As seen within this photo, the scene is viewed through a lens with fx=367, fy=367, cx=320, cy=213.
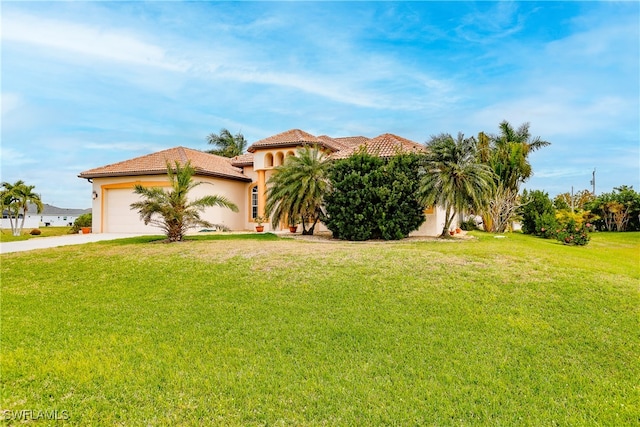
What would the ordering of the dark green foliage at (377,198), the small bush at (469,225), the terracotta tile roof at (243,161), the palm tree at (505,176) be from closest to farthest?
1. the dark green foliage at (377,198)
2. the palm tree at (505,176)
3. the small bush at (469,225)
4. the terracotta tile roof at (243,161)

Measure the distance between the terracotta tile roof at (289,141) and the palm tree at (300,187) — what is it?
4.03m

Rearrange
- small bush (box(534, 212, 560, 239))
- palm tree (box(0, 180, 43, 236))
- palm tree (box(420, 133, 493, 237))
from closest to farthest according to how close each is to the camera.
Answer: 1. palm tree (box(420, 133, 493, 237))
2. small bush (box(534, 212, 560, 239))
3. palm tree (box(0, 180, 43, 236))

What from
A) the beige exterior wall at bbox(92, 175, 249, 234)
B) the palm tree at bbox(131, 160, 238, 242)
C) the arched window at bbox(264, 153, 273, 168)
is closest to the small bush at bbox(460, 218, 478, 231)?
the arched window at bbox(264, 153, 273, 168)

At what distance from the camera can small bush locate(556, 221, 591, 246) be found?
20141 mm

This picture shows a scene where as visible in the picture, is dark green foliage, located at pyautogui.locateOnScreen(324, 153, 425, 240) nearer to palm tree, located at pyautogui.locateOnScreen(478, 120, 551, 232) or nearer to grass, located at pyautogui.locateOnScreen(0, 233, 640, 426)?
grass, located at pyautogui.locateOnScreen(0, 233, 640, 426)

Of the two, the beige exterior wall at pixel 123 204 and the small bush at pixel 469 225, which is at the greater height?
the beige exterior wall at pixel 123 204

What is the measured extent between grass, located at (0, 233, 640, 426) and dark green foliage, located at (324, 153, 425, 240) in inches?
273

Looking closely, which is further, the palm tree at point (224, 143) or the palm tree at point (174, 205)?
the palm tree at point (224, 143)

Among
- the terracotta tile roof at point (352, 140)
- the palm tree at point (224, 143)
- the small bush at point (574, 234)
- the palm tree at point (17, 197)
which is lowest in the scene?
the small bush at point (574, 234)

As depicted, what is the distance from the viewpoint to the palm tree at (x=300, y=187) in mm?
19422

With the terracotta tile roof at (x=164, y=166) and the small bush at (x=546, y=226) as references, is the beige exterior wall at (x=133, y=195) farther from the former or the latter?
the small bush at (x=546, y=226)

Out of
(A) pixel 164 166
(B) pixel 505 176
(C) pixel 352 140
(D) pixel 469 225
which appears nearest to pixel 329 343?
(A) pixel 164 166

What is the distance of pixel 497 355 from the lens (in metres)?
6.05

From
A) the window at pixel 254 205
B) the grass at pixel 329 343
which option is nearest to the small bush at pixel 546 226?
the grass at pixel 329 343
